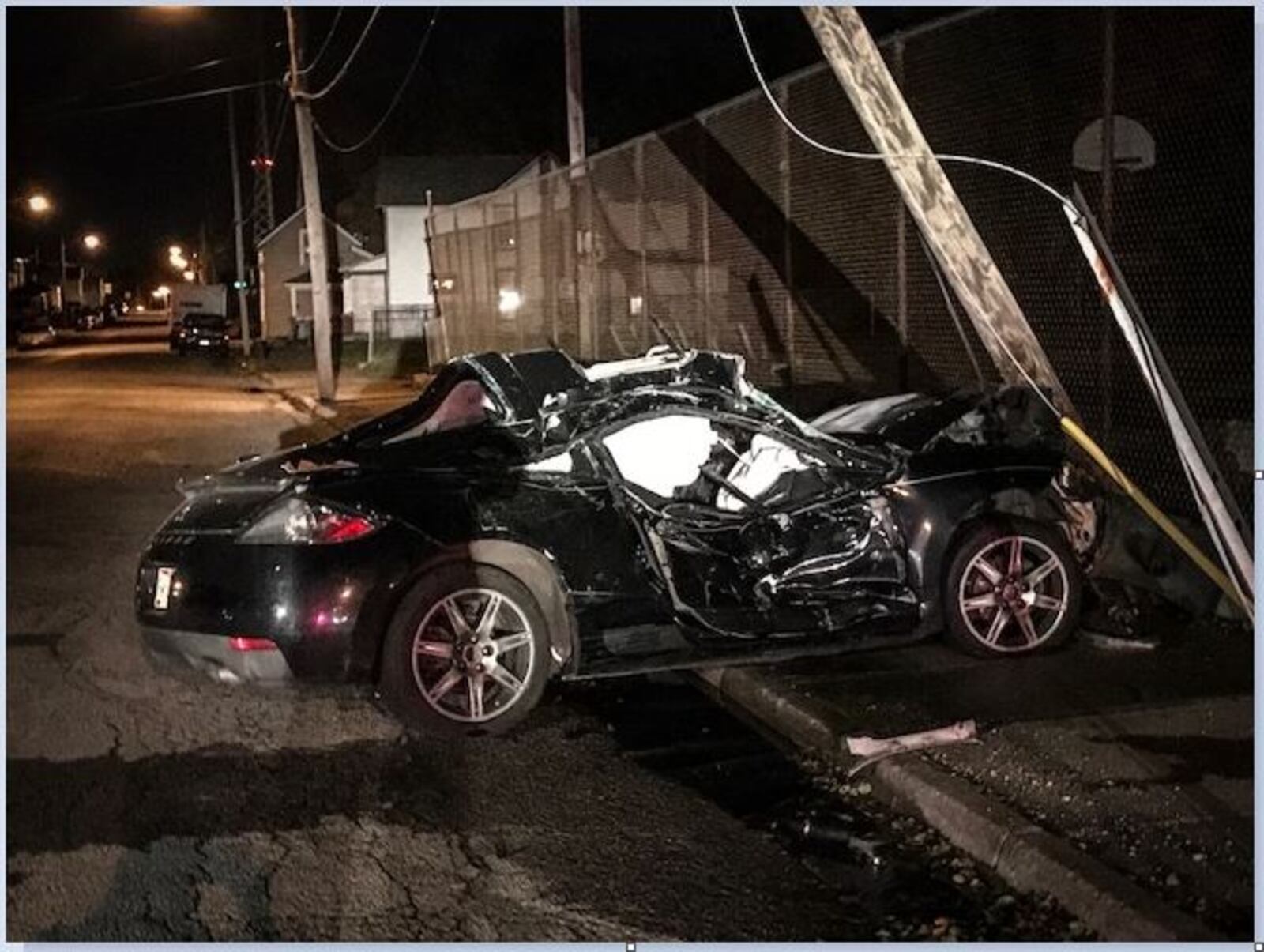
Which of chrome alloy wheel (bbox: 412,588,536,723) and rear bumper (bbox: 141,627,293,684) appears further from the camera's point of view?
chrome alloy wheel (bbox: 412,588,536,723)

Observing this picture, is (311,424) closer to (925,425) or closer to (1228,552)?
(925,425)

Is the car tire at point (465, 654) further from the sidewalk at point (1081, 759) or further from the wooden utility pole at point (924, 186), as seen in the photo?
the wooden utility pole at point (924, 186)

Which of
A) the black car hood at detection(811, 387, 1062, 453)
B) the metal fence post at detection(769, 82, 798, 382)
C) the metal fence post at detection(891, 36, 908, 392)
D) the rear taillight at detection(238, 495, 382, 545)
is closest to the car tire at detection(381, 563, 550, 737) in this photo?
the rear taillight at detection(238, 495, 382, 545)

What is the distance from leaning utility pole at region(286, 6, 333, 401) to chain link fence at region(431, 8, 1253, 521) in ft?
33.6

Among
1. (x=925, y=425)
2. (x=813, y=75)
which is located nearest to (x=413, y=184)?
(x=813, y=75)

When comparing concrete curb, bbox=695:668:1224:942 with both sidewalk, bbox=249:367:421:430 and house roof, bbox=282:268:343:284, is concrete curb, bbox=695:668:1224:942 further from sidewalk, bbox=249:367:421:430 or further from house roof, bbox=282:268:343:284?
house roof, bbox=282:268:343:284

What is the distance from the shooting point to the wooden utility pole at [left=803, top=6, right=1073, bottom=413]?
7.70 metres

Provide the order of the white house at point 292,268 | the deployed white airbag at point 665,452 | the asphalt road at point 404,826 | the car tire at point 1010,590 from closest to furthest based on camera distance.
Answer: the asphalt road at point 404,826 < the car tire at point 1010,590 < the deployed white airbag at point 665,452 < the white house at point 292,268

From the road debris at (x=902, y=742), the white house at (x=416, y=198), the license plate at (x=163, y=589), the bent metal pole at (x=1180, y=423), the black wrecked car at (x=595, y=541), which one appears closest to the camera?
the bent metal pole at (x=1180, y=423)

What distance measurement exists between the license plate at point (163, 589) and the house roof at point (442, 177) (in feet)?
179

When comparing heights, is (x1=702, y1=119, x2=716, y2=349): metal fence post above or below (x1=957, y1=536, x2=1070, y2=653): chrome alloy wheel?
above

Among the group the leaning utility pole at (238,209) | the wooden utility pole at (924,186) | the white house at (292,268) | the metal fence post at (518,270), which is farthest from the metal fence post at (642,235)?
the white house at (292,268)

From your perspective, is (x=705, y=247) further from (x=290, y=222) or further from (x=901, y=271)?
(x=290, y=222)

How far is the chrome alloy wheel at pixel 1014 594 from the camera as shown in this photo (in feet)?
23.1
